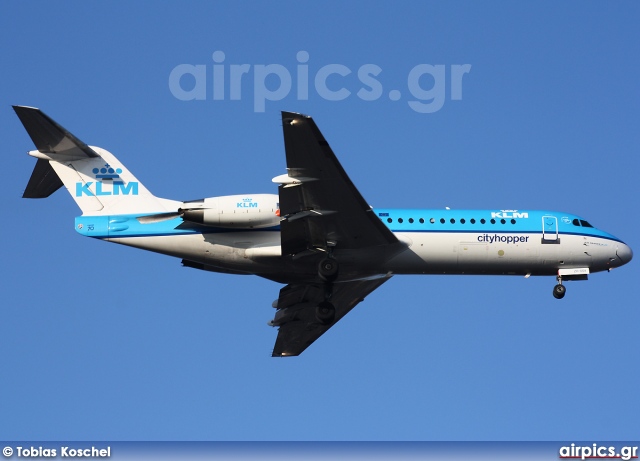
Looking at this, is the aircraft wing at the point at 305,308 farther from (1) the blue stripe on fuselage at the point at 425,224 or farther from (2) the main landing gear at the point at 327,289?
(1) the blue stripe on fuselage at the point at 425,224

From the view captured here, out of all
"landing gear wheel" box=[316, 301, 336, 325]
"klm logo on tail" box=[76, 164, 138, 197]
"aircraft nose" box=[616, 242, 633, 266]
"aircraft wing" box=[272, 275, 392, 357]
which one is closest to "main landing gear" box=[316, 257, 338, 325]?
"landing gear wheel" box=[316, 301, 336, 325]

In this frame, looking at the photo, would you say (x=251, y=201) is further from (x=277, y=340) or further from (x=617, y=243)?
(x=617, y=243)

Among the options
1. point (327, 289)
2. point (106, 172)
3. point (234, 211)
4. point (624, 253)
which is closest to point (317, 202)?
point (234, 211)

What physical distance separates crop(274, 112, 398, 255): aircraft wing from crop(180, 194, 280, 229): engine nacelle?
0.77 m

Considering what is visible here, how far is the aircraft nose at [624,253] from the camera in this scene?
41312mm

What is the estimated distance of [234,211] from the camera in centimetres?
3684

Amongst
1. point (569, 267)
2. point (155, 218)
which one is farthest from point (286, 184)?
point (569, 267)

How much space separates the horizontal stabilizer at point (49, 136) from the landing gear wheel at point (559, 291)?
15429 millimetres

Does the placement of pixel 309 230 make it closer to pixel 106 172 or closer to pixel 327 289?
pixel 327 289

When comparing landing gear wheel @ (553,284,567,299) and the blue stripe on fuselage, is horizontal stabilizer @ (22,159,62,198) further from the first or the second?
landing gear wheel @ (553,284,567,299)

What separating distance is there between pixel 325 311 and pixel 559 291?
25.4ft

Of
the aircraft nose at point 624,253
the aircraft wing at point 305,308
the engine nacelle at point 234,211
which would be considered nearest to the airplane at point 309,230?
the engine nacelle at point 234,211

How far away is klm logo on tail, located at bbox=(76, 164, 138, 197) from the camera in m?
38.4

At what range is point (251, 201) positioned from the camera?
3709 cm
